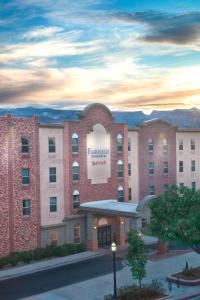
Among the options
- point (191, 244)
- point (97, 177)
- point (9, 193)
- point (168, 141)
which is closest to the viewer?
point (191, 244)

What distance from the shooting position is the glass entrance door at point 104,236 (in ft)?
155

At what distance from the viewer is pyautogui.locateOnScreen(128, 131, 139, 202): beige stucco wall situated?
53875 mm

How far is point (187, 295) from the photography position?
101 ft

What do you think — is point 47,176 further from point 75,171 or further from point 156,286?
point 156,286

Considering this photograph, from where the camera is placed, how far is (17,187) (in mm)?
42000

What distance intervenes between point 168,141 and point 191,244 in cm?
2672

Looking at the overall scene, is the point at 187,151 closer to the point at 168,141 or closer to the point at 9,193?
the point at 168,141

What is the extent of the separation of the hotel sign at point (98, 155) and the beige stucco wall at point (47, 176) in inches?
146

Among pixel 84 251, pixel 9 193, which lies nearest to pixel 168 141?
pixel 84 251

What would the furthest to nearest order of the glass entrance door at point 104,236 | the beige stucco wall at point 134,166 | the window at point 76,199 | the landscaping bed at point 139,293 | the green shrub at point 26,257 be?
the beige stucco wall at point 134,166, the glass entrance door at point 104,236, the window at point 76,199, the green shrub at point 26,257, the landscaping bed at point 139,293

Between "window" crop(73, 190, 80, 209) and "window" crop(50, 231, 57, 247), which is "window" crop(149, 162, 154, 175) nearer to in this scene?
"window" crop(73, 190, 80, 209)

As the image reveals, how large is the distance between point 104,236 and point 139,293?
18.2 m

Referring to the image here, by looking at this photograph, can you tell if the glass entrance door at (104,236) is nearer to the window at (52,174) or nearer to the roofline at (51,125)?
the window at (52,174)

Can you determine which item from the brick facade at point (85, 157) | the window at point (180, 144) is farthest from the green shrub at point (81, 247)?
the window at point (180, 144)
